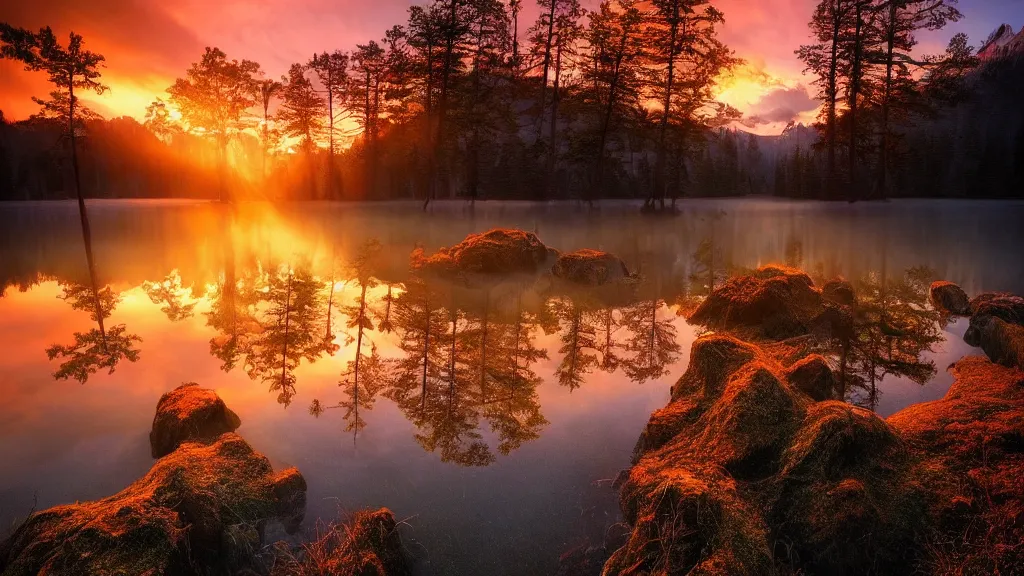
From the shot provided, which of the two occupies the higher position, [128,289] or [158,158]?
[158,158]

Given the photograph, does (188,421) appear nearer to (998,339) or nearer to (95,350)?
(95,350)

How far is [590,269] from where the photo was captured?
14695 millimetres

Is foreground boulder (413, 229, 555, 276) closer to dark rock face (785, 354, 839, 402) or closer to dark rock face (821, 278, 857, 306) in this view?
dark rock face (821, 278, 857, 306)

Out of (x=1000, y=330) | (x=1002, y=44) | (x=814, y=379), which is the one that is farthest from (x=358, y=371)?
(x=1002, y=44)

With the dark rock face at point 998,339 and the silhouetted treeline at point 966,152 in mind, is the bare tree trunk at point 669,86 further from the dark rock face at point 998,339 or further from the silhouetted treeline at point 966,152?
the dark rock face at point 998,339

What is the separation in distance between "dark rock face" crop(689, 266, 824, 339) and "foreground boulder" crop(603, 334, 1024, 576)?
12.6 feet

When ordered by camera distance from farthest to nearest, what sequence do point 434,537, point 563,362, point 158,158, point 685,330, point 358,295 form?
point 158,158 → point 358,295 → point 685,330 → point 563,362 → point 434,537

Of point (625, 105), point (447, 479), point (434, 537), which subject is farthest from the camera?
point (625, 105)

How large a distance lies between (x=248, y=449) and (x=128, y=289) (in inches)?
458

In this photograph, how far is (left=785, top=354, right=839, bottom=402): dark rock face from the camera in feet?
18.0

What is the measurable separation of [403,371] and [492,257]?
352 inches

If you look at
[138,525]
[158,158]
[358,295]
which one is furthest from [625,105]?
[158,158]

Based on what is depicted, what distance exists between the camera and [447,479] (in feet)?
15.4

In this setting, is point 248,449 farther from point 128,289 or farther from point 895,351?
point 128,289
